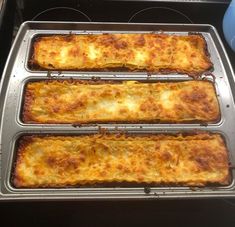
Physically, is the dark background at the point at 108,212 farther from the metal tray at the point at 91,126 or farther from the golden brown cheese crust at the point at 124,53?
the golden brown cheese crust at the point at 124,53

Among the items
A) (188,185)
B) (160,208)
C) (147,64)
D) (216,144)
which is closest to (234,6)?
(147,64)

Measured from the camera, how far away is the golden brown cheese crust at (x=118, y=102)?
7.47 feet

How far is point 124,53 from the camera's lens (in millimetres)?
2590

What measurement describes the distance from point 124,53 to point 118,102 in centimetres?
46

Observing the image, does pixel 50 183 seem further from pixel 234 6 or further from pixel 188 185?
pixel 234 6

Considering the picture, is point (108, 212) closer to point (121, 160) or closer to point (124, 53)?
point (121, 160)

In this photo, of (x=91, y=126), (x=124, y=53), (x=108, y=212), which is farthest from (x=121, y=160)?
A: (x=124, y=53)

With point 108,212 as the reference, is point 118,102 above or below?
above

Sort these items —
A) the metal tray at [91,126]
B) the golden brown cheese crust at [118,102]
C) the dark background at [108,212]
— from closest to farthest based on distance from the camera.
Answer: the metal tray at [91,126]
the dark background at [108,212]
the golden brown cheese crust at [118,102]

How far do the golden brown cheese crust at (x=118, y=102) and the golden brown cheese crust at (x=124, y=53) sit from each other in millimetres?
154

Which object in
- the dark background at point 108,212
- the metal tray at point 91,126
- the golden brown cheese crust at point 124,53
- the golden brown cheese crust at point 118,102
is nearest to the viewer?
the metal tray at point 91,126

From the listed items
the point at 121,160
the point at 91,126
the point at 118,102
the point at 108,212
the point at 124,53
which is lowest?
the point at 108,212

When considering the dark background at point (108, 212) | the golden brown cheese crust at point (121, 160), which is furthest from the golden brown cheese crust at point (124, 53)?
the golden brown cheese crust at point (121, 160)

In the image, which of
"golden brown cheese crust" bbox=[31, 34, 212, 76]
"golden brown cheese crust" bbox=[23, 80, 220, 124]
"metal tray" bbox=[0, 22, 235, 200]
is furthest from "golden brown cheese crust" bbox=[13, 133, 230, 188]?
"golden brown cheese crust" bbox=[31, 34, 212, 76]
